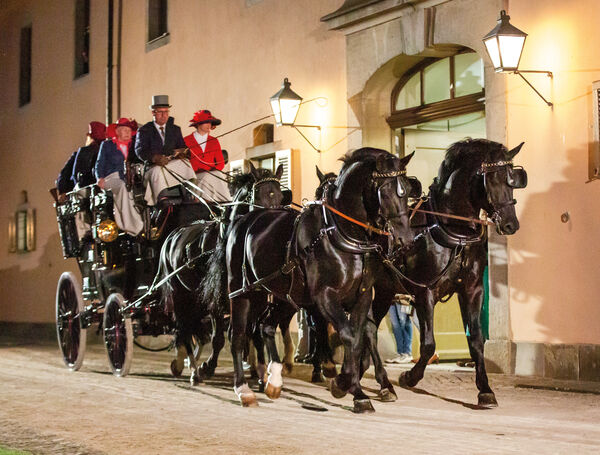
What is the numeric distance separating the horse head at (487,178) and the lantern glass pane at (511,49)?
6.52 feet

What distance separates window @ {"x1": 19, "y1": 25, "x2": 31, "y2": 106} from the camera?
25.5m

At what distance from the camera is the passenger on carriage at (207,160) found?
12407 mm

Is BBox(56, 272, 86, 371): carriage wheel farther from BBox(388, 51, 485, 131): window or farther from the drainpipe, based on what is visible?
the drainpipe

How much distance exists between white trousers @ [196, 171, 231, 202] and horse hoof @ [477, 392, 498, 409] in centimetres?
463

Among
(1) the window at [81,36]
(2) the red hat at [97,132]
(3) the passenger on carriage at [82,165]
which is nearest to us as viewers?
(3) the passenger on carriage at [82,165]

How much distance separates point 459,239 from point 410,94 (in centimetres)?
537

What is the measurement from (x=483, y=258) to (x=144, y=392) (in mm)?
3708

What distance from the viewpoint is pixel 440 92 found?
45.5 feet

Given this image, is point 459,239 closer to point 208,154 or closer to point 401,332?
point 208,154

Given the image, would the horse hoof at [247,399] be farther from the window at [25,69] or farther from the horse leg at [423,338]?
the window at [25,69]

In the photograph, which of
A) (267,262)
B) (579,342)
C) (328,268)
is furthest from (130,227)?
(579,342)

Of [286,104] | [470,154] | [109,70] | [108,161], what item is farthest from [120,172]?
[109,70]

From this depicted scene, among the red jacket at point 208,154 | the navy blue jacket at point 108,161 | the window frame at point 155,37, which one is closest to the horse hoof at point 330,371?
the red jacket at point 208,154

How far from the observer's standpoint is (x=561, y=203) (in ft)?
37.4
